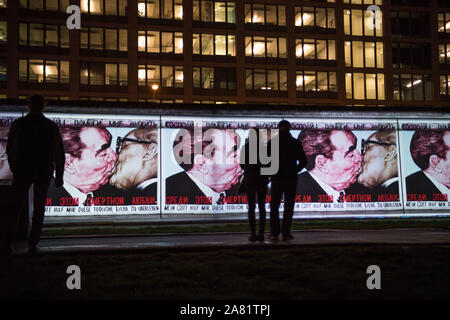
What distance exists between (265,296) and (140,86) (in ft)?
172

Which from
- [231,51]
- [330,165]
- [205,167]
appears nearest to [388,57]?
[231,51]

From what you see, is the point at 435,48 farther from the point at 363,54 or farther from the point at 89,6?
the point at 89,6

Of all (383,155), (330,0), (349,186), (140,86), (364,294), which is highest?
(330,0)

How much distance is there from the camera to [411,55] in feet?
206

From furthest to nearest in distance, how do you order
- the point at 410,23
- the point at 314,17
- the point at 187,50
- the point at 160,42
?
1. the point at 410,23
2. the point at 314,17
3. the point at 187,50
4. the point at 160,42

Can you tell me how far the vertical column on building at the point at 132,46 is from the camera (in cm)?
5422

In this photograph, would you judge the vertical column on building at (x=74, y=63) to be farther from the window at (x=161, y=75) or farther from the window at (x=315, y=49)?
the window at (x=315, y=49)

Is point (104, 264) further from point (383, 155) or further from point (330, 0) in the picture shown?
point (330, 0)

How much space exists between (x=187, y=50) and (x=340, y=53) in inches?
808

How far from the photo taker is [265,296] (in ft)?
13.0

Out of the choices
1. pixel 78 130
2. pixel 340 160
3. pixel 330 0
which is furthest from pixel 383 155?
pixel 330 0

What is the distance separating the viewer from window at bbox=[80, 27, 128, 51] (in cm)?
5409

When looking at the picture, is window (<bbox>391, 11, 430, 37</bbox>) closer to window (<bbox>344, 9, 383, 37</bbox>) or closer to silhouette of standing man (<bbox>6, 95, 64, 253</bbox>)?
window (<bbox>344, 9, 383, 37</bbox>)

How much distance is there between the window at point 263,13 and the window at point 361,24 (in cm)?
919
